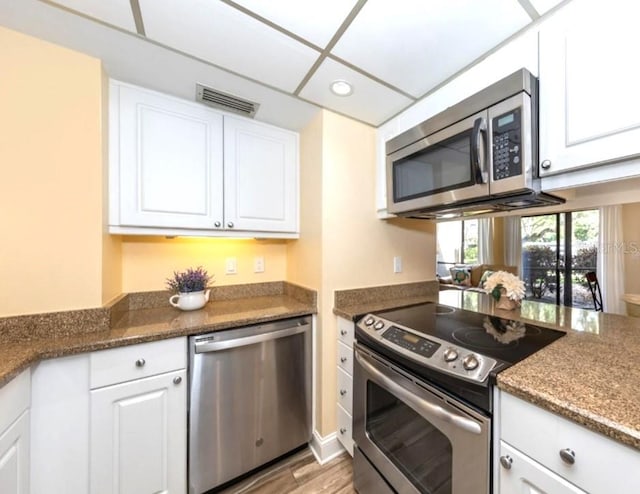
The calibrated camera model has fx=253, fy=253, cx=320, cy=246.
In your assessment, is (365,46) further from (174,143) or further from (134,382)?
(134,382)

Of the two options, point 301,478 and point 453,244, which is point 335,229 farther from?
point 453,244

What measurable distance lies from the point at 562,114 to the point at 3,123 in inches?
85.1

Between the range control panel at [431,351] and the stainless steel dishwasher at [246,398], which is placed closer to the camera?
the range control panel at [431,351]

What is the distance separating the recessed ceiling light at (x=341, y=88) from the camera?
1.31 metres

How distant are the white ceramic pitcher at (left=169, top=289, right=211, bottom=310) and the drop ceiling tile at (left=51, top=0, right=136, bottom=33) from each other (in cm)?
127

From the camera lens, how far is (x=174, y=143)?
146 cm

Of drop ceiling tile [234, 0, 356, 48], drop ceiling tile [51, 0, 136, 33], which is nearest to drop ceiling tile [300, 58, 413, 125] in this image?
drop ceiling tile [234, 0, 356, 48]

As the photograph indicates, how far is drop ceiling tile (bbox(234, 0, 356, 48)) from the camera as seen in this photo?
0.89 metres

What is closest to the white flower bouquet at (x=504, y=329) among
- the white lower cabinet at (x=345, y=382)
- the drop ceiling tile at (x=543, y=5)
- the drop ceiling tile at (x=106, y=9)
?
the white lower cabinet at (x=345, y=382)

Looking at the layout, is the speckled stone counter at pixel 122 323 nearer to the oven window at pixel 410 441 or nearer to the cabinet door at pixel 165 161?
the cabinet door at pixel 165 161

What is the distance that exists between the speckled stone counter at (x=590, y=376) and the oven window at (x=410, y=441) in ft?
1.27

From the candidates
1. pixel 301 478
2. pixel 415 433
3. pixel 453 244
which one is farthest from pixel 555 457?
pixel 453 244

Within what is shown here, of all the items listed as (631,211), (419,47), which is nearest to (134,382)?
(419,47)

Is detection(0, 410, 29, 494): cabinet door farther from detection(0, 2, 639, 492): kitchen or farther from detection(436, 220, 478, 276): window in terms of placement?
detection(436, 220, 478, 276): window
